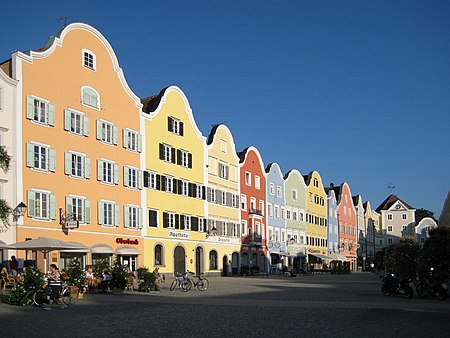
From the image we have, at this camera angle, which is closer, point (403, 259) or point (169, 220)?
point (403, 259)

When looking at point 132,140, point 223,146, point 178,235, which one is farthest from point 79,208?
point 223,146

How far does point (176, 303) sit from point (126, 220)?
861 inches

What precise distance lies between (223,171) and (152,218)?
13785 millimetres

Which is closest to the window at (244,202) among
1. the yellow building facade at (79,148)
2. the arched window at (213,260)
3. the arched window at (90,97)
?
the arched window at (213,260)

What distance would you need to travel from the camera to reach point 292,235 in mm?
75375

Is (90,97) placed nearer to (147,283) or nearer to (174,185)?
(174,185)

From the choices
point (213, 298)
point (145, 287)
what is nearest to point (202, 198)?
point (145, 287)

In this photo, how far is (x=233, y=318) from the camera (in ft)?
55.5

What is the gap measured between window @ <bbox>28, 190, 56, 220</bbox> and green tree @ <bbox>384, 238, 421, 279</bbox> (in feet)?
64.4

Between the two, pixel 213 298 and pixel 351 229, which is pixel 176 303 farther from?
pixel 351 229

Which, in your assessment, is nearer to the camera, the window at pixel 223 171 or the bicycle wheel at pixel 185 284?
the bicycle wheel at pixel 185 284

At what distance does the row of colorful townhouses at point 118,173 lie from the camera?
34906 mm

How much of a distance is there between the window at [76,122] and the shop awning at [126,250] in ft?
27.7

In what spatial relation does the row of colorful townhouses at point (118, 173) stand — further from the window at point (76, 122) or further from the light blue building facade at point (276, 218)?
the light blue building facade at point (276, 218)
